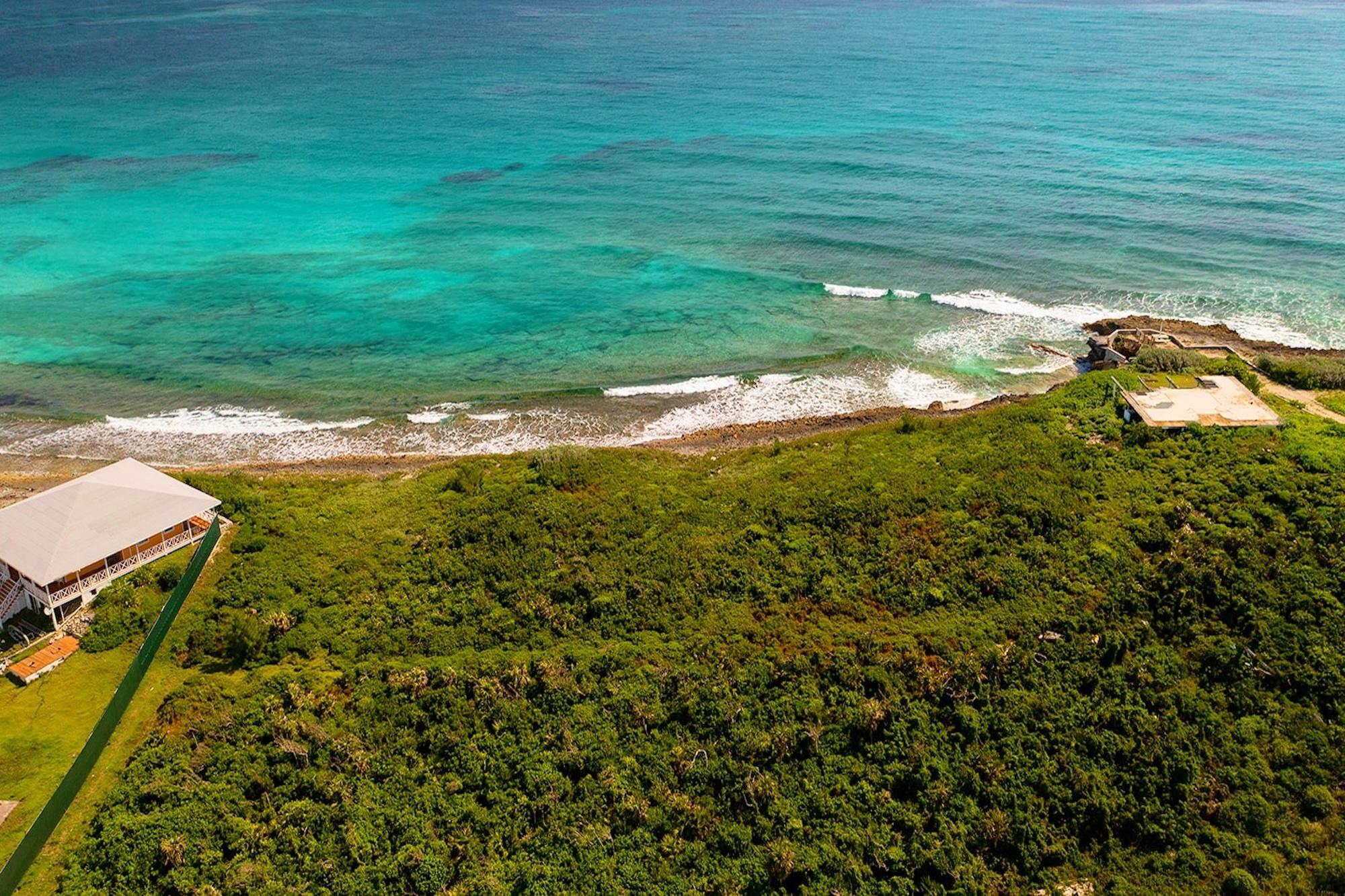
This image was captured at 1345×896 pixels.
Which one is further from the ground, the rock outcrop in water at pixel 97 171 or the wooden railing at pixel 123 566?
the rock outcrop in water at pixel 97 171

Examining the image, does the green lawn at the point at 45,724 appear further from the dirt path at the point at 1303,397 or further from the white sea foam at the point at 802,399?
the dirt path at the point at 1303,397

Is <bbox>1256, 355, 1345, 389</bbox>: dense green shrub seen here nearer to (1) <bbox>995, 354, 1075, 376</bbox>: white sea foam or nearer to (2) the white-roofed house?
(1) <bbox>995, 354, 1075, 376</bbox>: white sea foam

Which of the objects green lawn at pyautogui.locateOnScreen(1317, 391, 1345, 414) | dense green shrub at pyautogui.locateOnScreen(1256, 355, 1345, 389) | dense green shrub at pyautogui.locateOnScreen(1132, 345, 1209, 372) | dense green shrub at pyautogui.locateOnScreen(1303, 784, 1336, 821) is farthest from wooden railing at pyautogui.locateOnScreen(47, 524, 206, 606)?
dense green shrub at pyautogui.locateOnScreen(1256, 355, 1345, 389)

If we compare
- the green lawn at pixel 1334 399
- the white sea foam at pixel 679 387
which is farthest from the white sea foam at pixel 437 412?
the green lawn at pixel 1334 399

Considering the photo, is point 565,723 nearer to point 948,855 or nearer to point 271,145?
point 948,855

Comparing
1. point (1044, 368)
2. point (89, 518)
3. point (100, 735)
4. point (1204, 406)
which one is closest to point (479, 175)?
point (1044, 368)

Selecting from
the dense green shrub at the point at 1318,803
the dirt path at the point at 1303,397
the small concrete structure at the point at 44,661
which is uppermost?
the dirt path at the point at 1303,397

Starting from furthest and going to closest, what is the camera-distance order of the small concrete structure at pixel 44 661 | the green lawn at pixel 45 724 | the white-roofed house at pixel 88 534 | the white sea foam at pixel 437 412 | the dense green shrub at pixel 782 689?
1. the white sea foam at pixel 437 412
2. the white-roofed house at pixel 88 534
3. the small concrete structure at pixel 44 661
4. the green lawn at pixel 45 724
5. the dense green shrub at pixel 782 689

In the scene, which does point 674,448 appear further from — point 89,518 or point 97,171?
point 97,171
